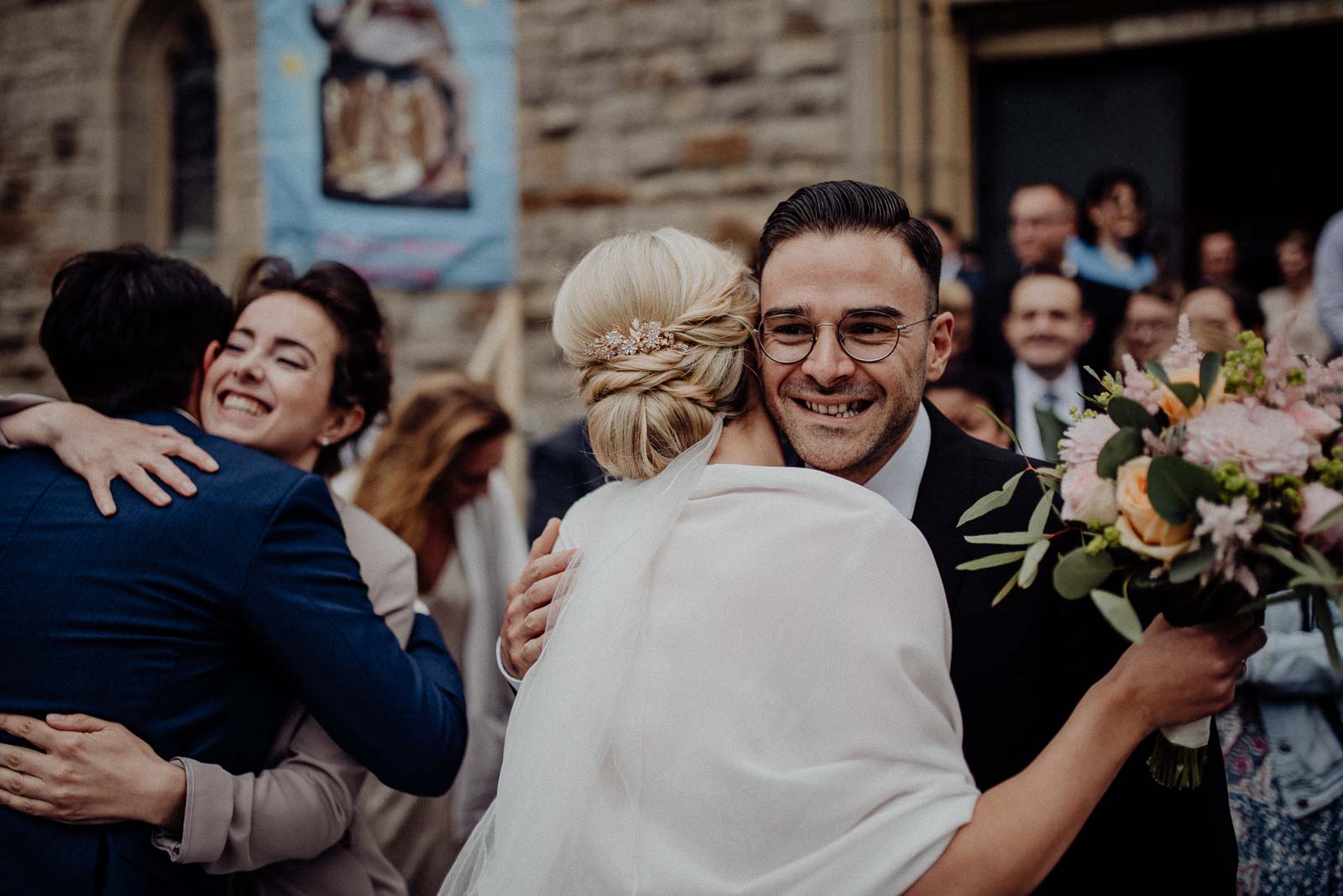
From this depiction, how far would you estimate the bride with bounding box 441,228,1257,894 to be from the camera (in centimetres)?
167

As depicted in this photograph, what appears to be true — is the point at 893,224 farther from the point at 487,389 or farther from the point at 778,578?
the point at 487,389

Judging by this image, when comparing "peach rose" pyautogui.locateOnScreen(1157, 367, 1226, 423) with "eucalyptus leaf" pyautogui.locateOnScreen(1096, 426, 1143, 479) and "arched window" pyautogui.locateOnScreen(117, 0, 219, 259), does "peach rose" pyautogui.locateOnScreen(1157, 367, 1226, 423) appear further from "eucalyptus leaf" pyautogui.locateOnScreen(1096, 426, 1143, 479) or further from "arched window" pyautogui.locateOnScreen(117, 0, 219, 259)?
"arched window" pyautogui.locateOnScreen(117, 0, 219, 259)

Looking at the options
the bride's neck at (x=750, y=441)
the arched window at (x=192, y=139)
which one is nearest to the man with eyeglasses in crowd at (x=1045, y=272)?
the bride's neck at (x=750, y=441)

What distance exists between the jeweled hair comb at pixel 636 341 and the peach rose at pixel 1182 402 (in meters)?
0.75

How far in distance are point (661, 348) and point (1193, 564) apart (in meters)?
0.89

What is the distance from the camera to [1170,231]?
688 cm

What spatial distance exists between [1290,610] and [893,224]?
176 centimetres

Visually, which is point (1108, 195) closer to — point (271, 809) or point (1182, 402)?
point (1182, 402)

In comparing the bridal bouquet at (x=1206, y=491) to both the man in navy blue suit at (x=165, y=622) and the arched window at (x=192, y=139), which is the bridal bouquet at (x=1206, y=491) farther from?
the arched window at (x=192, y=139)

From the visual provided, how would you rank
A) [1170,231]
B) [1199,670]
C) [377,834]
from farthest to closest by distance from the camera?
[1170,231], [377,834], [1199,670]

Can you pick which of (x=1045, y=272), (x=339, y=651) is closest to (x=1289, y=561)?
(x=339, y=651)

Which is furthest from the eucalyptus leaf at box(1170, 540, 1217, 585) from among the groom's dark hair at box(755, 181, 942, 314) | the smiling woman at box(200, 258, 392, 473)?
the smiling woman at box(200, 258, 392, 473)

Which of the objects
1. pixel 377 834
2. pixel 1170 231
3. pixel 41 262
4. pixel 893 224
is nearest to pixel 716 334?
pixel 893 224

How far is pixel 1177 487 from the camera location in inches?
63.9
